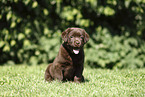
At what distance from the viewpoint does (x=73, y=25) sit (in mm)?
8336

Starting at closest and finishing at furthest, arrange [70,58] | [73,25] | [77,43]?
[77,43]
[70,58]
[73,25]

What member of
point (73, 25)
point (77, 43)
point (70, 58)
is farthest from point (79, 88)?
point (73, 25)

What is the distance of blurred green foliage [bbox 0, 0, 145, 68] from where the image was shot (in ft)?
26.1

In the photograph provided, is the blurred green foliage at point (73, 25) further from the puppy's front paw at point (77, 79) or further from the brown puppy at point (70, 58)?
the puppy's front paw at point (77, 79)

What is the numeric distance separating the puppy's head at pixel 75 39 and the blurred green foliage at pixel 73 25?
365 cm

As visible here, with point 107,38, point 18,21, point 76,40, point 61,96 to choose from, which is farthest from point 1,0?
point 61,96

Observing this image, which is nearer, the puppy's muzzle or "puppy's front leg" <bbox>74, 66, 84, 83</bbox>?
the puppy's muzzle

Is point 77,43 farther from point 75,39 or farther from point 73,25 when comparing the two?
point 73,25

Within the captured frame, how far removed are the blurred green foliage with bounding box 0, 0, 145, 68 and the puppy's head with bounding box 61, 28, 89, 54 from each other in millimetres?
3649

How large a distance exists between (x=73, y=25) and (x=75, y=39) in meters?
4.27

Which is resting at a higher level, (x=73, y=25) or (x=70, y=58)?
(x=73, y=25)

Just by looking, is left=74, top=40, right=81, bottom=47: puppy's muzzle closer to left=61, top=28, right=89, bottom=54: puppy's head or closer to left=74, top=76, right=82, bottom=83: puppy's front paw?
left=61, top=28, right=89, bottom=54: puppy's head

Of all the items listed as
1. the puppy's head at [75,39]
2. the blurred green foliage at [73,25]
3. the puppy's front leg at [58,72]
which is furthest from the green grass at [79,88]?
the blurred green foliage at [73,25]

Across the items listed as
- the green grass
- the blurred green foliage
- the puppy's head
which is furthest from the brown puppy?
the blurred green foliage
